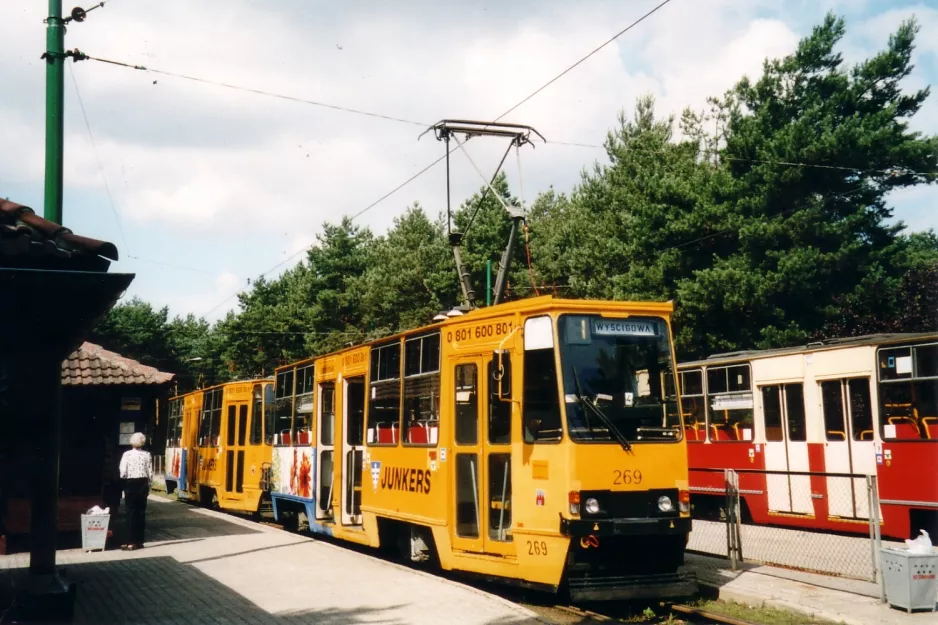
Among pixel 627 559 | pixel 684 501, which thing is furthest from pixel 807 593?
pixel 627 559

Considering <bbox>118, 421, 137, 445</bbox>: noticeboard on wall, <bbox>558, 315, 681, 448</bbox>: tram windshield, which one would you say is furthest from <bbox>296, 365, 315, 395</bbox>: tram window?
<bbox>558, 315, 681, 448</bbox>: tram windshield

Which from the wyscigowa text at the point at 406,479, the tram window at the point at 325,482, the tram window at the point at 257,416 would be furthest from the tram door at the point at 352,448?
the tram window at the point at 257,416

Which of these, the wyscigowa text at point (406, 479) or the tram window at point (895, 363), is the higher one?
the tram window at point (895, 363)

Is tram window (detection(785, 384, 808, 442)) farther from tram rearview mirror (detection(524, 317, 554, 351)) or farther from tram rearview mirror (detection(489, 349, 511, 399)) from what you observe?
tram rearview mirror (detection(524, 317, 554, 351))

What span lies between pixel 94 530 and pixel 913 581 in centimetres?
1106

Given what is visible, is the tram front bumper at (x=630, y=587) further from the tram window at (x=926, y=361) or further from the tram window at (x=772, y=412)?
the tram window at (x=772, y=412)

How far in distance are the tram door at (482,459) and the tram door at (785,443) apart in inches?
259

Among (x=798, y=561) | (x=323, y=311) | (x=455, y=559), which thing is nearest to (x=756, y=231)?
(x=798, y=561)

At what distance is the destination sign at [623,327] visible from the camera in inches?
381

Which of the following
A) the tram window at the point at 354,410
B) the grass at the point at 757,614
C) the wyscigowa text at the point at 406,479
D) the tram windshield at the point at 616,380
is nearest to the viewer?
the grass at the point at 757,614

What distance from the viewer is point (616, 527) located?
8.95m

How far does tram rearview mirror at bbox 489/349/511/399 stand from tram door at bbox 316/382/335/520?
5.53 metres

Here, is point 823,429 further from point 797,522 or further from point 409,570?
point 409,570

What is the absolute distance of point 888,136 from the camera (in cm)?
2612
